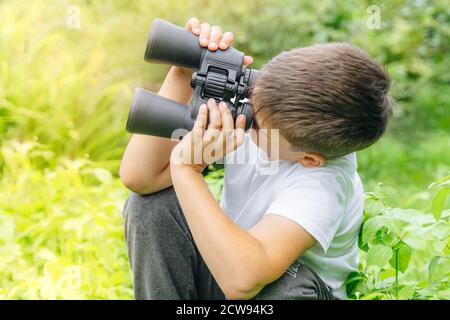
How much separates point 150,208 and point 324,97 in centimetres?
57

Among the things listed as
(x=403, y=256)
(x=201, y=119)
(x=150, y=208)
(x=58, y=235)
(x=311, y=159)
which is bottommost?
(x=58, y=235)

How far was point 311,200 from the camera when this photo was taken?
1781 millimetres

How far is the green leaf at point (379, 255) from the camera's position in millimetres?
1854

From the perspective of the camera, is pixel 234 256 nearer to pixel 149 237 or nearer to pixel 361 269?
pixel 149 237

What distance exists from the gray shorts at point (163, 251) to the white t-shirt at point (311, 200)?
10 cm

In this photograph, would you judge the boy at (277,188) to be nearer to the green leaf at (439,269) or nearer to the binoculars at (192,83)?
the binoculars at (192,83)

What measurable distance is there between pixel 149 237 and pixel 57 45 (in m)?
2.11

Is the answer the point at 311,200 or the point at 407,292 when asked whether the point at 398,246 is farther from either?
the point at 311,200

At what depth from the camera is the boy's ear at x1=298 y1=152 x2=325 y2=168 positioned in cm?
185

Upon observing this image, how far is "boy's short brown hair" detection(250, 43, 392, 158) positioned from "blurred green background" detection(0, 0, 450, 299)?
28 cm

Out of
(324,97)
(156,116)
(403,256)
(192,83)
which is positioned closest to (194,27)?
(192,83)
